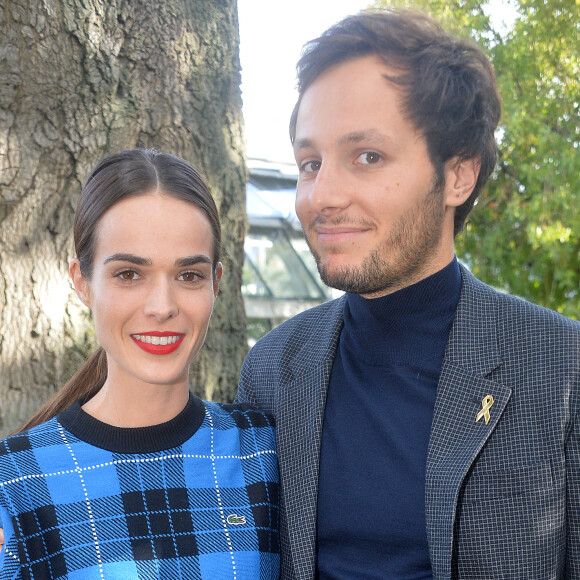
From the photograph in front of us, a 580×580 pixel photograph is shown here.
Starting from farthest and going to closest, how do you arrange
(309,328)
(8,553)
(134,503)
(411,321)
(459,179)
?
1. (309,328)
2. (459,179)
3. (411,321)
4. (134,503)
5. (8,553)

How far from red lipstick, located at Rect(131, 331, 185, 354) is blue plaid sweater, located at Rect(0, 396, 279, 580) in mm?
220

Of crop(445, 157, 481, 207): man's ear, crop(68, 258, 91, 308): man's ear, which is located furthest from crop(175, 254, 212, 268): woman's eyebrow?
crop(445, 157, 481, 207): man's ear

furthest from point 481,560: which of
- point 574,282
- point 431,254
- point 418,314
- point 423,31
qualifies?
point 574,282

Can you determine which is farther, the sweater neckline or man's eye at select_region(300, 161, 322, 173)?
man's eye at select_region(300, 161, 322, 173)

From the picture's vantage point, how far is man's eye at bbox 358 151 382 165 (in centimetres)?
227

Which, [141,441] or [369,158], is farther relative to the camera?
[369,158]

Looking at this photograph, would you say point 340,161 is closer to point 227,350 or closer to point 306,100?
point 306,100

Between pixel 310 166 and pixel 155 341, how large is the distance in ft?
2.49

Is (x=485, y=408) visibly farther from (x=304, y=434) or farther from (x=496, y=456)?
(x=304, y=434)

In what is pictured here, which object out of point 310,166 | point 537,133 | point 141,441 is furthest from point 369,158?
point 537,133

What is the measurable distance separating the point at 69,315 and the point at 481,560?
1.65m

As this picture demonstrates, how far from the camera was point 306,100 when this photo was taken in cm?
241

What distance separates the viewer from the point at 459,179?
2500mm

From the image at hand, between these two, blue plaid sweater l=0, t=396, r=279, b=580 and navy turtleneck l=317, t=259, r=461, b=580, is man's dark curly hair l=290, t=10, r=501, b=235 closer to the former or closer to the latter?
navy turtleneck l=317, t=259, r=461, b=580
